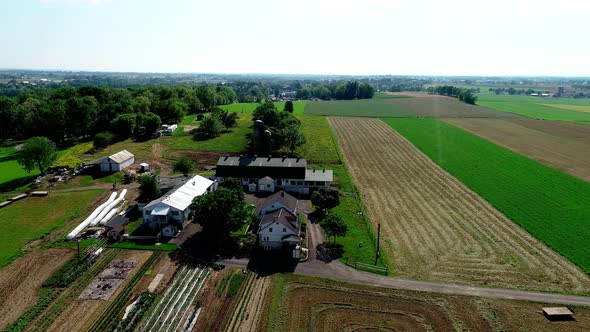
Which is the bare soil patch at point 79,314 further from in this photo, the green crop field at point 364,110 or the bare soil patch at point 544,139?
the green crop field at point 364,110

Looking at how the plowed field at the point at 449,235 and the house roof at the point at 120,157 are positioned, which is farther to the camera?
the house roof at the point at 120,157

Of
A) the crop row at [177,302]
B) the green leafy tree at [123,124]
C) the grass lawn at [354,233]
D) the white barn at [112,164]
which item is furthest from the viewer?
the green leafy tree at [123,124]

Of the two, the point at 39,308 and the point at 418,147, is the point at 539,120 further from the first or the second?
the point at 39,308

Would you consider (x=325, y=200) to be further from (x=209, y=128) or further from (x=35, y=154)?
(x=209, y=128)

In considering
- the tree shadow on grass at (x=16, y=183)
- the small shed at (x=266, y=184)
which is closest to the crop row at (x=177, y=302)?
the small shed at (x=266, y=184)

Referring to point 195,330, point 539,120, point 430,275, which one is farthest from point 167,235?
point 539,120
